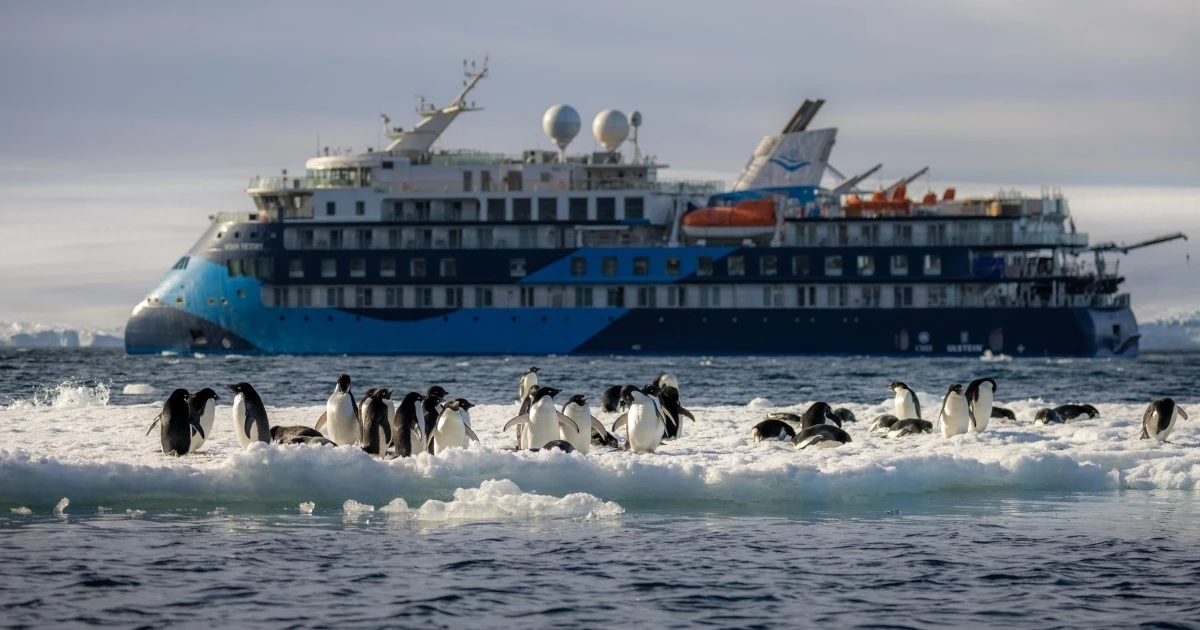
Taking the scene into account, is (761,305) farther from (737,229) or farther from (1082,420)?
(1082,420)

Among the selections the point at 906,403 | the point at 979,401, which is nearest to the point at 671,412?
the point at 979,401

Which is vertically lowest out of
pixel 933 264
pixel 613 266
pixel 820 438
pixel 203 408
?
pixel 820 438

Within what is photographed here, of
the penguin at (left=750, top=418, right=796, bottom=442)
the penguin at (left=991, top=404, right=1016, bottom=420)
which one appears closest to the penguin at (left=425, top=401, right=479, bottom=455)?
the penguin at (left=750, top=418, right=796, bottom=442)

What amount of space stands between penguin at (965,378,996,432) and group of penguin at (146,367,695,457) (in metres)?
5.57

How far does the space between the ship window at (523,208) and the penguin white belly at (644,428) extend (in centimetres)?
5269

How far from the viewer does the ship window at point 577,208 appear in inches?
2837

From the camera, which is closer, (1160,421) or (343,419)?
(343,419)

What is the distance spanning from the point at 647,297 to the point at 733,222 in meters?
4.92

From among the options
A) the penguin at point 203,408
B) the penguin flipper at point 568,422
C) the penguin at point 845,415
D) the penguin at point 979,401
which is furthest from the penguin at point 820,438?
the penguin at point 203,408

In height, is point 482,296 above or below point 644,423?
above

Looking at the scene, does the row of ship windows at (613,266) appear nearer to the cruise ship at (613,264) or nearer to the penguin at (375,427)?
the cruise ship at (613,264)

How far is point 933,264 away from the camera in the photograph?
69750 millimetres

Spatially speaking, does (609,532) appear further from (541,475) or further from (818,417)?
(818,417)

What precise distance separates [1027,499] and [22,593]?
10.2 m
